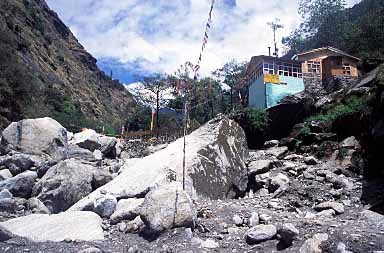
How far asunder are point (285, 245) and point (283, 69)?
1854 cm

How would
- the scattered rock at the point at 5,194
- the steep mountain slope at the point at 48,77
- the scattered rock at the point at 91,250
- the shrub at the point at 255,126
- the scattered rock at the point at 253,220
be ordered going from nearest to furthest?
the scattered rock at the point at 91,250, the scattered rock at the point at 253,220, the scattered rock at the point at 5,194, the shrub at the point at 255,126, the steep mountain slope at the point at 48,77

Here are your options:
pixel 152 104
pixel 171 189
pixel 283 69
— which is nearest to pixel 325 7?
pixel 283 69

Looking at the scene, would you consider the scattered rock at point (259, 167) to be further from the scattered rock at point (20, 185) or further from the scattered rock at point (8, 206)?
the scattered rock at point (8, 206)

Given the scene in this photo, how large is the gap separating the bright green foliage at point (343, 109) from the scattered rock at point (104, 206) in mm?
8824

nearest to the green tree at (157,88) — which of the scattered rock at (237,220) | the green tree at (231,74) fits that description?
the green tree at (231,74)

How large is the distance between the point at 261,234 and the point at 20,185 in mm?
5969

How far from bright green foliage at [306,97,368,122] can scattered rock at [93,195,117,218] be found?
882cm

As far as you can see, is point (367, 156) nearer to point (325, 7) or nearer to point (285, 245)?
point (285, 245)

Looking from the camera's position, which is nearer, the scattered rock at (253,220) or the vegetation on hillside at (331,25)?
the scattered rock at (253,220)

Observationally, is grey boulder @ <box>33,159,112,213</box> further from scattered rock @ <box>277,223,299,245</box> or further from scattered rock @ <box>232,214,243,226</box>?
scattered rock @ <box>277,223,299,245</box>

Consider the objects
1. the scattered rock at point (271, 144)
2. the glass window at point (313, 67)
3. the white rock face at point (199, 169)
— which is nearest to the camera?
the white rock face at point (199, 169)

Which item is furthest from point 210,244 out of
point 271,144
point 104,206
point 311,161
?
point 271,144

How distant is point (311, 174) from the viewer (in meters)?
9.63

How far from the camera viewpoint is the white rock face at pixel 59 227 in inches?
207
